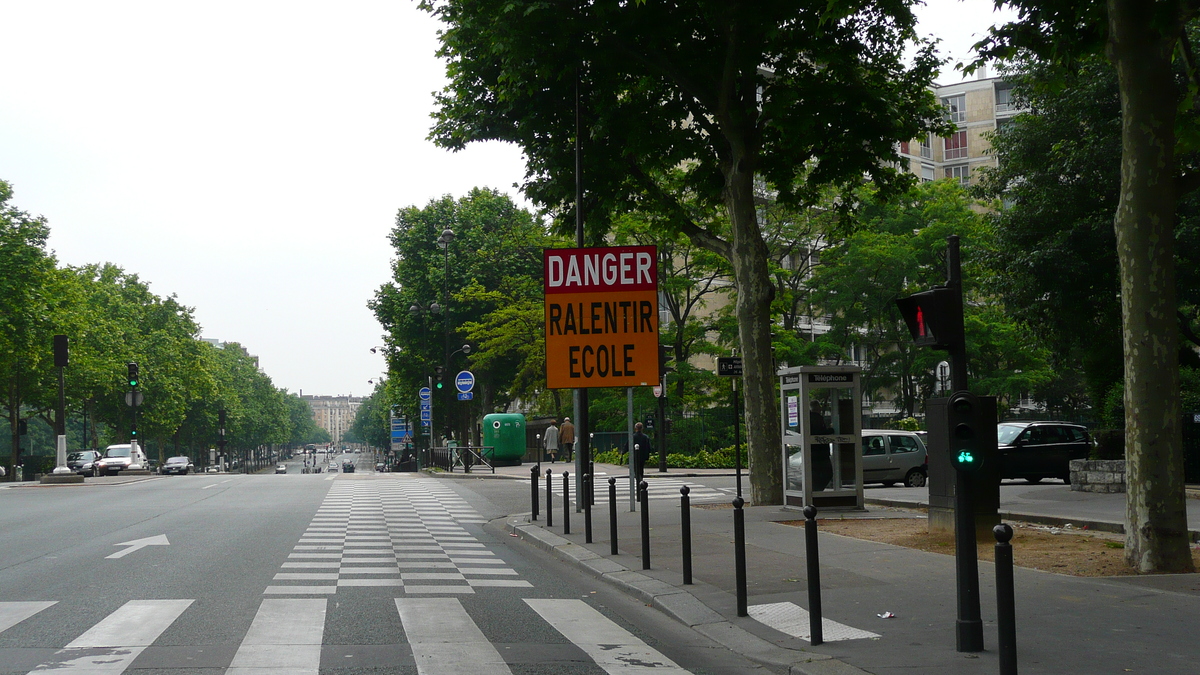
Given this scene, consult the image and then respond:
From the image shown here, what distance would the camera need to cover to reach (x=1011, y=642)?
17.6ft

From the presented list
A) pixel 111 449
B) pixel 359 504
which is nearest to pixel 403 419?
pixel 111 449

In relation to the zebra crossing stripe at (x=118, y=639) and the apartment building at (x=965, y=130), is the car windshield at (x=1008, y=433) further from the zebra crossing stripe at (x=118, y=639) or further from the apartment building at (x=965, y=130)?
the apartment building at (x=965, y=130)

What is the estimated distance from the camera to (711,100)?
18.6 meters

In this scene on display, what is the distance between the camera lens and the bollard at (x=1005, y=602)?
5340mm

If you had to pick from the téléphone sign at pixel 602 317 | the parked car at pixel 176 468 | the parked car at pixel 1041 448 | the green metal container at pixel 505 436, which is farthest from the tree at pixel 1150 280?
the parked car at pixel 176 468

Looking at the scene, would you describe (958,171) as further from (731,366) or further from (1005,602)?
(1005,602)

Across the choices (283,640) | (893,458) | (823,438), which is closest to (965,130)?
(893,458)

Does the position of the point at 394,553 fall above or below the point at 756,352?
below

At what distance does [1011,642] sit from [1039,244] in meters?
20.0

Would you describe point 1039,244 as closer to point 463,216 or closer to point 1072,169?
point 1072,169

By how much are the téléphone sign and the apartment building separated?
64986mm

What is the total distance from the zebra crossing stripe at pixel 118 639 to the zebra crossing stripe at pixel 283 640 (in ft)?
2.13

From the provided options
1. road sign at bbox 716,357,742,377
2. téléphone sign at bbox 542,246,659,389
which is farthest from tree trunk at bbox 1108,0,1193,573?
road sign at bbox 716,357,742,377

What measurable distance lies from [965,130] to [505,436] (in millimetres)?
50451
